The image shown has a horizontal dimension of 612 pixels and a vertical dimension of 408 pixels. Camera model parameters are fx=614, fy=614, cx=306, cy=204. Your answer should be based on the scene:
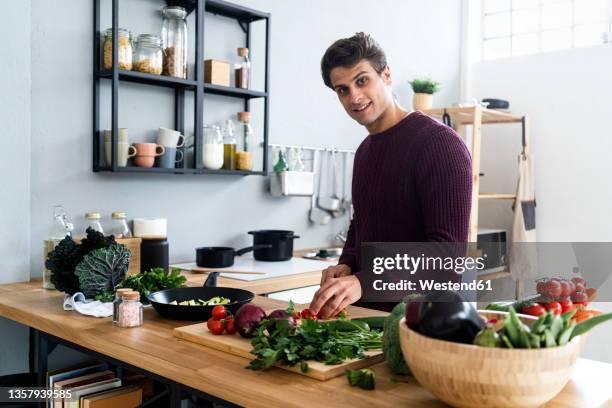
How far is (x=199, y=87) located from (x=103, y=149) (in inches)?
20.4

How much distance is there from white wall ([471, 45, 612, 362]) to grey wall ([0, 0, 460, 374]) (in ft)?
2.75

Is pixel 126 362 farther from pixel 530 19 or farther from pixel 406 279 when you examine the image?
pixel 530 19

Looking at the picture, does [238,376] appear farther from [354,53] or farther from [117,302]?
[354,53]

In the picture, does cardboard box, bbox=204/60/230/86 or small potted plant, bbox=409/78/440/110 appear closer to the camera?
cardboard box, bbox=204/60/230/86

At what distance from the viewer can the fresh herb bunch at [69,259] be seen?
6.21ft

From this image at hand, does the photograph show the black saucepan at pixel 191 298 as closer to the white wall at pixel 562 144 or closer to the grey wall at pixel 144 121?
the grey wall at pixel 144 121

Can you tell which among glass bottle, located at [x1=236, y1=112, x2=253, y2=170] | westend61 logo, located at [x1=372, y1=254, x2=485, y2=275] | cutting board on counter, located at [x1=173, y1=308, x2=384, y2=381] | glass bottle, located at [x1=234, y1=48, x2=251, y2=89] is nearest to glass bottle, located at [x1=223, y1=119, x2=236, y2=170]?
glass bottle, located at [x1=236, y1=112, x2=253, y2=170]

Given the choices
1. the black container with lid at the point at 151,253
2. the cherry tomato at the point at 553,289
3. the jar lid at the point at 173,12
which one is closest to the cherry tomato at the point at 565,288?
the cherry tomato at the point at 553,289

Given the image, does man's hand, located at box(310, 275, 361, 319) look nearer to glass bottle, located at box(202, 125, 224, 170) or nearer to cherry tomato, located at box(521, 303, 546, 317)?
cherry tomato, located at box(521, 303, 546, 317)

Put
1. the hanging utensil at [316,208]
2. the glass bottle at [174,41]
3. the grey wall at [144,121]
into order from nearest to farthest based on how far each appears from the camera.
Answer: the grey wall at [144,121] → the glass bottle at [174,41] → the hanging utensil at [316,208]

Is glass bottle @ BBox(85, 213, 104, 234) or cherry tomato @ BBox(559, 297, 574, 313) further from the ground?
glass bottle @ BBox(85, 213, 104, 234)

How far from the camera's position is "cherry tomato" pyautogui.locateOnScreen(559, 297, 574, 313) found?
4.51 feet

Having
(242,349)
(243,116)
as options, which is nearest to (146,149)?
(243,116)

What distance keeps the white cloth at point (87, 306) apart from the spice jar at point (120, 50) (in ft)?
3.55
